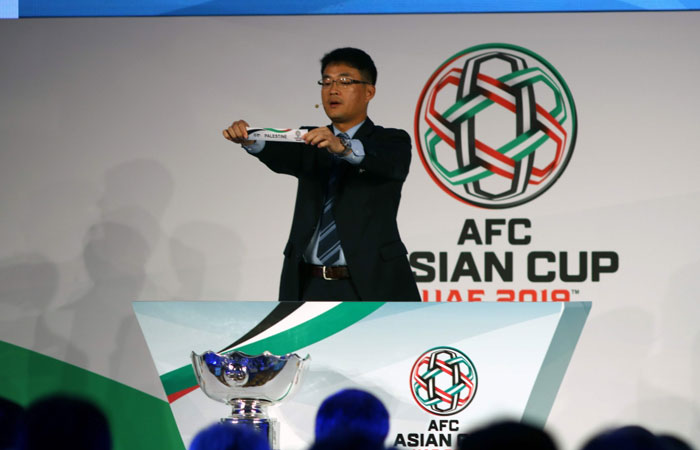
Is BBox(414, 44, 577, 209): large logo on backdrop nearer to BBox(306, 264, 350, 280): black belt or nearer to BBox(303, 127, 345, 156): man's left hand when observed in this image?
BBox(306, 264, 350, 280): black belt

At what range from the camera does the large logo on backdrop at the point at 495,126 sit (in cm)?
413

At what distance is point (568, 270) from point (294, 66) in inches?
68.4

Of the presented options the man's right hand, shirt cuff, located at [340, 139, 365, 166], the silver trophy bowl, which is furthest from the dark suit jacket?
the silver trophy bowl

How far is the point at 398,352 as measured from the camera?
1.81m

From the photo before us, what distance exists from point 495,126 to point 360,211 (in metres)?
0.93

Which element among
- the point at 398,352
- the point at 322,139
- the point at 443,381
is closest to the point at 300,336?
the point at 398,352

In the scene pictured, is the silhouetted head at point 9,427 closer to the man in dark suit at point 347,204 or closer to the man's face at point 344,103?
the man in dark suit at point 347,204

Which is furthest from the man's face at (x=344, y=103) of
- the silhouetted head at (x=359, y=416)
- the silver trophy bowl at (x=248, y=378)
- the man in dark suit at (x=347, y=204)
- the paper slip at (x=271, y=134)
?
the silver trophy bowl at (x=248, y=378)

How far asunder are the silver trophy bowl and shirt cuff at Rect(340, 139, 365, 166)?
1.58 meters

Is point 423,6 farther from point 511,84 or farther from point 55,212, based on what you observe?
point 55,212

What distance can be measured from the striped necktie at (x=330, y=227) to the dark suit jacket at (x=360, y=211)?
2 cm

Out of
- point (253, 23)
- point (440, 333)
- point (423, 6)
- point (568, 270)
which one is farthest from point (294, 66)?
point (440, 333)

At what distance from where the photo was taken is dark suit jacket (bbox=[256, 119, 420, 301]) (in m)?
3.55

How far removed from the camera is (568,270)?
13.3 ft
